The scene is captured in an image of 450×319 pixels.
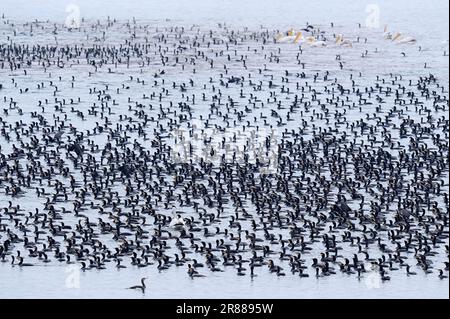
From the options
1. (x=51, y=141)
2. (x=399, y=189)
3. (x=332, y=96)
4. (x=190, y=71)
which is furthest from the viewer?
(x=190, y=71)

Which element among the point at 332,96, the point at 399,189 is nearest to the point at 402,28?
the point at 332,96

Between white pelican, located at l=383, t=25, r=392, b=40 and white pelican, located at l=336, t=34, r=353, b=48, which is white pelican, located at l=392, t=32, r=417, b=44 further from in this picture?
white pelican, located at l=336, t=34, r=353, b=48

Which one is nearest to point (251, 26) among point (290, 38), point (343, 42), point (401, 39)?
point (290, 38)

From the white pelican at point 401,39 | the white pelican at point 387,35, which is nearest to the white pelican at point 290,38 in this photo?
the white pelican at point 387,35

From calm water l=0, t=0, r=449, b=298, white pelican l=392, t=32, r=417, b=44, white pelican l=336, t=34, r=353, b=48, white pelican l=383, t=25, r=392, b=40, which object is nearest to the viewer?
calm water l=0, t=0, r=449, b=298

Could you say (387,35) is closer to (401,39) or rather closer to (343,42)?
(401,39)

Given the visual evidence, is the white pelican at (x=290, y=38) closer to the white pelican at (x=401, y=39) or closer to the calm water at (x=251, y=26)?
the calm water at (x=251, y=26)

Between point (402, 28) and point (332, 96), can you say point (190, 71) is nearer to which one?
point (332, 96)

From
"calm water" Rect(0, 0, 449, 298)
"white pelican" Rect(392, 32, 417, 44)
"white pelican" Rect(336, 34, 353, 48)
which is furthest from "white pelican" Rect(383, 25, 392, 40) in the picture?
"white pelican" Rect(336, 34, 353, 48)
